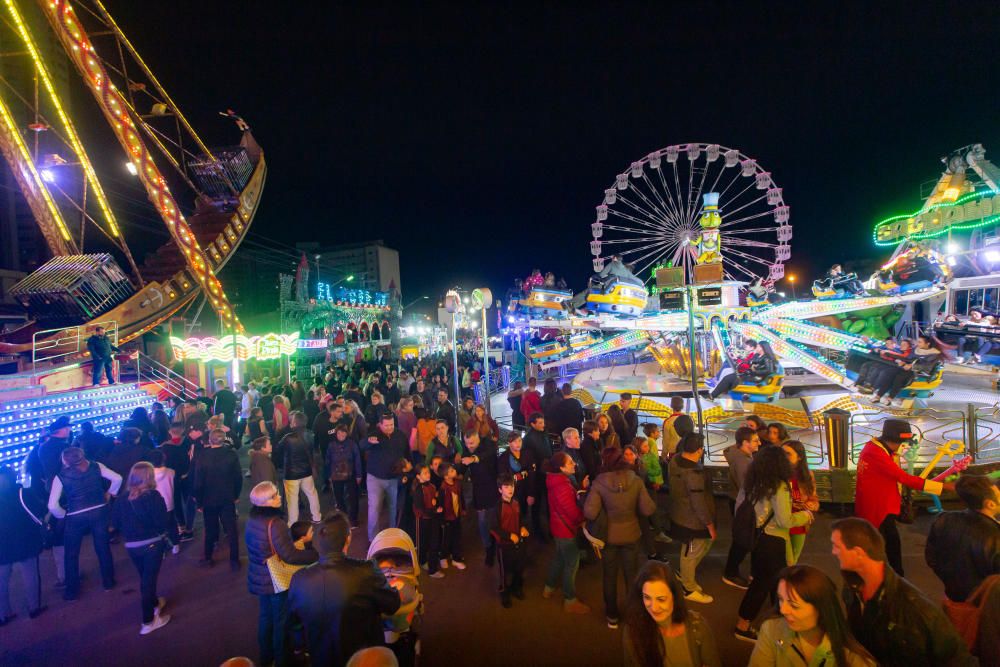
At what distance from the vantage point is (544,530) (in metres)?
6.46

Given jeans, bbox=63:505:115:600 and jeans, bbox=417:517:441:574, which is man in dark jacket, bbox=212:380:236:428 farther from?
jeans, bbox=417:517:441:574

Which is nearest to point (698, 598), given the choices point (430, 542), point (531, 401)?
point (430, 542)

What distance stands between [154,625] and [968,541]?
6.37 metres

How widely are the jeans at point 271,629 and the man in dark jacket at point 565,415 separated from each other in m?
4.87

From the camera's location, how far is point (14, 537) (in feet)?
14.5

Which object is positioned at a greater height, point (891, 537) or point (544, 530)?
point (891, 537)

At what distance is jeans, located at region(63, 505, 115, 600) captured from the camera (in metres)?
4.94

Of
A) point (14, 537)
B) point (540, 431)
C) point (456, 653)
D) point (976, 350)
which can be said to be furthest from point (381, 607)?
point (976, 350)

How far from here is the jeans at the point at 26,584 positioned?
4508 millimetres

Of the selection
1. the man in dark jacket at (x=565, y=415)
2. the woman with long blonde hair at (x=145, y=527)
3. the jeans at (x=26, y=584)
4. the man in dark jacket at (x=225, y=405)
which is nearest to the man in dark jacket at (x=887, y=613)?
the woman with long blonde hair at (x=145, y=527)

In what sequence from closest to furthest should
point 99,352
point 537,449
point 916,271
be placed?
point 537,449 → point 916,271 → point 99,352

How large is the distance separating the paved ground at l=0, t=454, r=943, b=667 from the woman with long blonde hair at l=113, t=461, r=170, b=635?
332 mm

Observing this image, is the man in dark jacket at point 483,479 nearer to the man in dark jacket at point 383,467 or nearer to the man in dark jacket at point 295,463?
the man in dark jacket at point 383,467

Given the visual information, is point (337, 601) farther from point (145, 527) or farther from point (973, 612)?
point (973, 612)
